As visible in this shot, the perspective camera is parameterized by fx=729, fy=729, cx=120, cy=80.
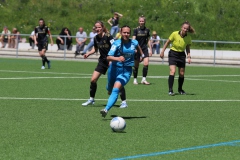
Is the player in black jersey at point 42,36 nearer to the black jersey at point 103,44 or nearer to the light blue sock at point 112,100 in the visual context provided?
the black jersey at point 103,44

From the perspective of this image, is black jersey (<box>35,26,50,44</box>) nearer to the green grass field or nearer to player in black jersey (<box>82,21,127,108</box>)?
the green grass field

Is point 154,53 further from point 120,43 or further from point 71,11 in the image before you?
point 120,43

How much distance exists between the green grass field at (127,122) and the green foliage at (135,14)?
26.2m

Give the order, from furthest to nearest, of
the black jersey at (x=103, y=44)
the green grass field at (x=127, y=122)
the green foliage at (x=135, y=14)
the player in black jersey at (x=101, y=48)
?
the green foliage at (x=135, y=14) < the black jersey at (x=103, y=44) < the player in black jersey at (x=101, y=48) < the green grass field at (x=127, y=122)

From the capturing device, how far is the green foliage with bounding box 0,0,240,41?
158 ft

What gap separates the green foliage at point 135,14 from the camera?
48.2 meters

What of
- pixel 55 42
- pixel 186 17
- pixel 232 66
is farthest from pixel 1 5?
pixel 232 66

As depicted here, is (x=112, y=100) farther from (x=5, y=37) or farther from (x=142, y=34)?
(x=5, y=37)

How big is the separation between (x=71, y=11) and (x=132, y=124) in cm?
4044

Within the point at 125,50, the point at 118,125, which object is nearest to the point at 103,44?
the point at 125,50

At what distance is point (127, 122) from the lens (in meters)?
13.2

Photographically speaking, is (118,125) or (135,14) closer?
(118,125)

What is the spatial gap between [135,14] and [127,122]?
125 feet

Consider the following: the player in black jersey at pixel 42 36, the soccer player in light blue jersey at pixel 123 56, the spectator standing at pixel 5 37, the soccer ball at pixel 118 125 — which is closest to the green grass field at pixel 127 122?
the soccer ball at pixel 118 125
